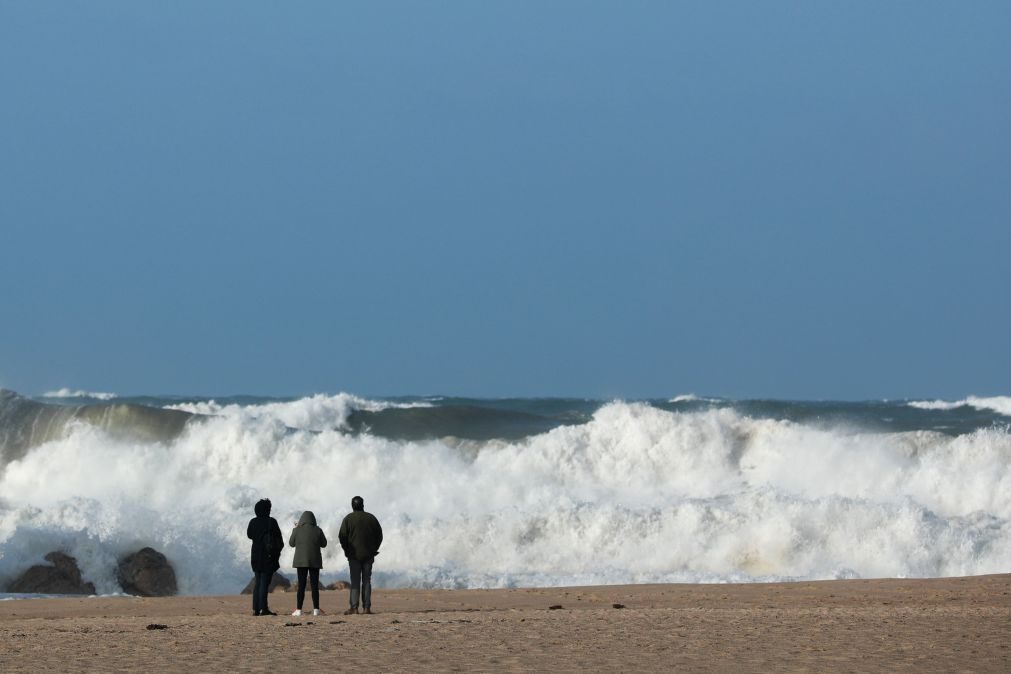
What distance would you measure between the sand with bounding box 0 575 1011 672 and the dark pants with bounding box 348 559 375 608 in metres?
0.30

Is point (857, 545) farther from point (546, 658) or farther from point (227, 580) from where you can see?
point (546, 658)

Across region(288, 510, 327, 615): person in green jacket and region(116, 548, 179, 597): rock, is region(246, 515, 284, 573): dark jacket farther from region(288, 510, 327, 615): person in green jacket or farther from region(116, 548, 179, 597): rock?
region(116, 548, 179, 597): rock

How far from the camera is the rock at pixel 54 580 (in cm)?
1959

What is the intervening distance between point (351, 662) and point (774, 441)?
24076mm

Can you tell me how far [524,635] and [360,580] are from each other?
306 cm

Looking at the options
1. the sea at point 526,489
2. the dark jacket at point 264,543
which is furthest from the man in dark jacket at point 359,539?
the sea at point 526,489

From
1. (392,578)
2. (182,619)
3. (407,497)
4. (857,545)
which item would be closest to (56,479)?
(407,497)

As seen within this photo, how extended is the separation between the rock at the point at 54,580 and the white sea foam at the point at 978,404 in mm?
32401

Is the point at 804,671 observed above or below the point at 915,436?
below

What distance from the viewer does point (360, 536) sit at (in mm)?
13906

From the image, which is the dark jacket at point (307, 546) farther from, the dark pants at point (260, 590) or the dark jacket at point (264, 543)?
the dark pants at point (260, 590)

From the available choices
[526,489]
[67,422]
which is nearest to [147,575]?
[526,489]

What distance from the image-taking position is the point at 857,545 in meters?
23.8

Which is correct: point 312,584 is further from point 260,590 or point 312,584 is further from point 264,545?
point 264,545
